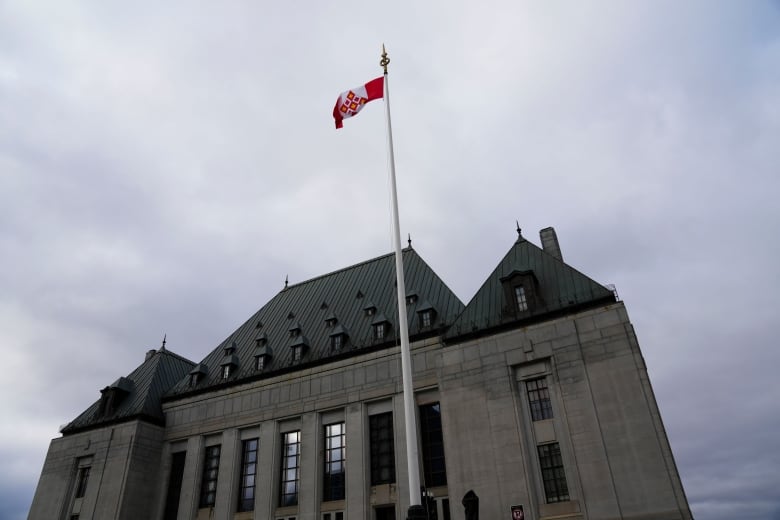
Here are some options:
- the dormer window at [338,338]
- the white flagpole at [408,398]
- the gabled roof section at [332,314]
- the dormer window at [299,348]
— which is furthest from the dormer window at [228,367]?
the white flagpole at [408,398]

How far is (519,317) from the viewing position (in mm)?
30391

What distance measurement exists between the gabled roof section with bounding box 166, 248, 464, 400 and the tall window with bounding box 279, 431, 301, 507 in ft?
15.8

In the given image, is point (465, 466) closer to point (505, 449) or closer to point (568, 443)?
point (505, 449)

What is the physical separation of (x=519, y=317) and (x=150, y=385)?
31.6m

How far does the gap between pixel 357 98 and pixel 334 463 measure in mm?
23222

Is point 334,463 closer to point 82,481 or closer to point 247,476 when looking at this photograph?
point 247,476

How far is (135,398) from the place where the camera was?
144ft

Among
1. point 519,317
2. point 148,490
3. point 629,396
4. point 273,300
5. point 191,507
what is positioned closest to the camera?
point 629,396

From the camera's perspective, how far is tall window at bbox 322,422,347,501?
33.4 m

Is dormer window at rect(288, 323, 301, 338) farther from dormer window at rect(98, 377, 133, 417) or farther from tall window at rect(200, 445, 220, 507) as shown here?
dormer window at rect(98, 377, 133, 417)

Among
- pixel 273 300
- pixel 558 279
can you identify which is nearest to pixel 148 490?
pixel 273 300

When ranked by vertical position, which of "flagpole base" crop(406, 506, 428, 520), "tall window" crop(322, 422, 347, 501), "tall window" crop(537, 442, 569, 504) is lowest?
"flagpole base" crop(406, 506, 428, 520)

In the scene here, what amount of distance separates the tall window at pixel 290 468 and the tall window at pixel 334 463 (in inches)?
85.3

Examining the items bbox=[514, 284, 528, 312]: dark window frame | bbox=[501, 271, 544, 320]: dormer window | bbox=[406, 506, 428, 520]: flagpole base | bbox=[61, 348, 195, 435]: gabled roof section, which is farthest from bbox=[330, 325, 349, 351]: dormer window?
bbox=[406, 506, 428, 520]: flagpole base
